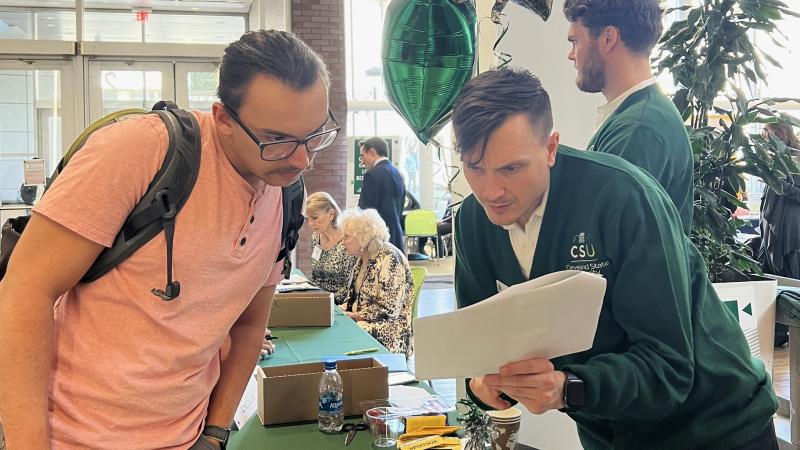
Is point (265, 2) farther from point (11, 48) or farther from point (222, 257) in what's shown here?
point (222, 257)

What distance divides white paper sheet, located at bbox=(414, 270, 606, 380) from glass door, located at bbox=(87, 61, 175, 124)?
8169 mm

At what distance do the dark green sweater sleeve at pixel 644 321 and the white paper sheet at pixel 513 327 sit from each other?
90 mm

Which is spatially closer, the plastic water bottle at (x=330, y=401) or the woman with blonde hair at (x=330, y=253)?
the plastic water bottle at (x=330, y=401)

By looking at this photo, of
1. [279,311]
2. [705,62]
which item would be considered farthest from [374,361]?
[705,62]

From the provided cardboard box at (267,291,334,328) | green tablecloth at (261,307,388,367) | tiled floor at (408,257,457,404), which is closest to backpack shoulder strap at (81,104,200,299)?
green tablecloth at (261,307,388,367)

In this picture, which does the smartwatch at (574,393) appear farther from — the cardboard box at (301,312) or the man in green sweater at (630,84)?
the cardboard box at (301,312)

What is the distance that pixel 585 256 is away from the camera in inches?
46.2

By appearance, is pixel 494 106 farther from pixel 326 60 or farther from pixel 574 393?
pixel 326 60

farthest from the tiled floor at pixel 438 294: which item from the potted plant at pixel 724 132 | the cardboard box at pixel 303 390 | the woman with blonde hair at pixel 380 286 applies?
the cardboard box at pixel 303 390

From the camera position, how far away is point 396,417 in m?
1.89

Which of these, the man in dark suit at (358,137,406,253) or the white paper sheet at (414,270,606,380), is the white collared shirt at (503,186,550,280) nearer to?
the white paper sheet at (414,270,606,380)

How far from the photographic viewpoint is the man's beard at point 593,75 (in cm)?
146

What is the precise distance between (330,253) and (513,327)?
3.41m

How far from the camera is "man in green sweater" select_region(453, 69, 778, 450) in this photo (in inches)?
43.2
